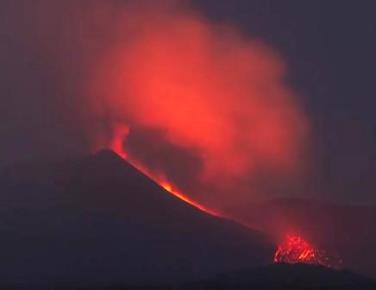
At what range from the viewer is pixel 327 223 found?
108125 millimetres

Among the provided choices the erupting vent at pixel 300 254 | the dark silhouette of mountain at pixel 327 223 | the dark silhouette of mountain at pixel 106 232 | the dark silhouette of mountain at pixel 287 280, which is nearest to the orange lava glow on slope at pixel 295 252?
the erupting vent at pixel 300 254

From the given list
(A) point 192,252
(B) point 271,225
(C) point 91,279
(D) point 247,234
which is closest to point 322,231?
(B) point 271,225

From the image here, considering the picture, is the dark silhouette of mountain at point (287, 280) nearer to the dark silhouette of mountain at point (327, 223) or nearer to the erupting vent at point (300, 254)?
the erupting vent at point (300, 254)

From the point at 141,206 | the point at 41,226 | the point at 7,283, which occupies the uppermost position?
the point at 141,206

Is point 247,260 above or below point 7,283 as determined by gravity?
above

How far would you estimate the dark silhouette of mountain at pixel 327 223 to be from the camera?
332ft

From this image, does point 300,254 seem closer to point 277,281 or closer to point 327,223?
point 327,223

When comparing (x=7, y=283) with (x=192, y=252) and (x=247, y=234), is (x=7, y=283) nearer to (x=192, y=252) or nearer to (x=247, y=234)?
(x=192, y=252)

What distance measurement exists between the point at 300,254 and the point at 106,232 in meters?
16.9

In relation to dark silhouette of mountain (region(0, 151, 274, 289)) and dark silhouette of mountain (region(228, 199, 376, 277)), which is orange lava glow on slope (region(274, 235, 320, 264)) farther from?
dark silhouette of mountain (region(228, 199, 376, 277))

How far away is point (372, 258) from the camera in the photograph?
10075 centimetres

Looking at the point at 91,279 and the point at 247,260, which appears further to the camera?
the point at 247,260

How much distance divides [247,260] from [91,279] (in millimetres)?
12405

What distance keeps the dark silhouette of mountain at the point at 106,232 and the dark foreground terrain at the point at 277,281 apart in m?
5.05
